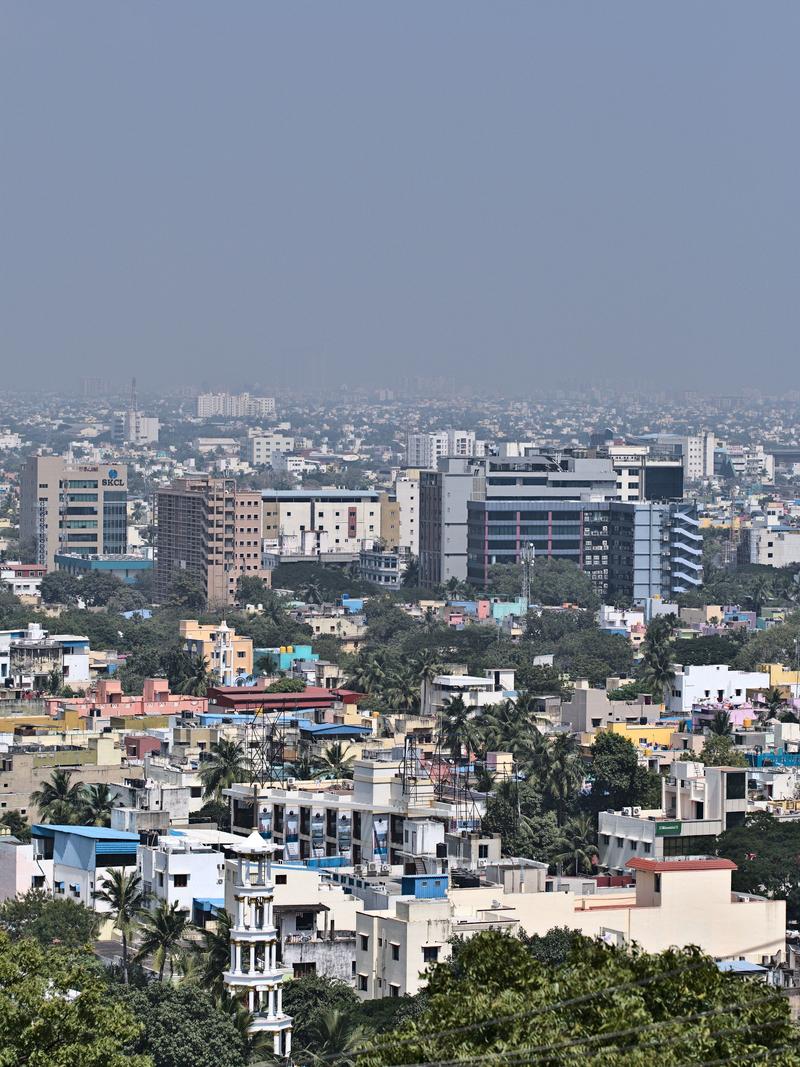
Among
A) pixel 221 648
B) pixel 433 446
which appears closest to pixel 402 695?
pixel 221 648

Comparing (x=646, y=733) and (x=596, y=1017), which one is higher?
(x=596, y=1017)

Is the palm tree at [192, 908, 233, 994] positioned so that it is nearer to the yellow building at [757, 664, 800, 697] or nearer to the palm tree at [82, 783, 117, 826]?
the palm tree at [82, 783, 117, 826]

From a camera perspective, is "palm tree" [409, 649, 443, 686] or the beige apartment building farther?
"palm tree" [409, 649, 443, 686]

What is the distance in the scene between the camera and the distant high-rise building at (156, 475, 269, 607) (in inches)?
4048

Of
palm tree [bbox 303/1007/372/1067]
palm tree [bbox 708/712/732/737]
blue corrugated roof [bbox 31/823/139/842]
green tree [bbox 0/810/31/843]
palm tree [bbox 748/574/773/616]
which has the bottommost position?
palm tree [bbox 748/574/773/616]

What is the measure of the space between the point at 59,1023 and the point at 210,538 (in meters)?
82.8

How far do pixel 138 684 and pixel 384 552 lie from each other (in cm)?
4766

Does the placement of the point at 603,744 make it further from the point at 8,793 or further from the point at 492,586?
the point at 492,586

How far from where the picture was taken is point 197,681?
60094 millimetres

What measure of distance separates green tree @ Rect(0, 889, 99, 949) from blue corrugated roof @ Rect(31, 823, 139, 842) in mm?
3127

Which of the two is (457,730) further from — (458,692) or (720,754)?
(458,692)

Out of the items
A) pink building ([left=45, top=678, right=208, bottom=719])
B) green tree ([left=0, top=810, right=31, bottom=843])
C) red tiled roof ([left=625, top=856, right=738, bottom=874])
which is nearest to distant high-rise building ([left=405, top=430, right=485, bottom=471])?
pink building ([left=45, top=678, right=208, bottom=719])

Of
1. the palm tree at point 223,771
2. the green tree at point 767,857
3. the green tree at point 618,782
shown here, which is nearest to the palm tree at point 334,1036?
the green tree at point 767,857

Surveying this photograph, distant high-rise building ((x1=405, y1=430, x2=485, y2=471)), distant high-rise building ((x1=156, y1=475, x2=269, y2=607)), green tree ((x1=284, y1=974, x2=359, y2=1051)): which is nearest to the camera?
green tree ((x1=284, y1=974, x2=359, y2=1051))
